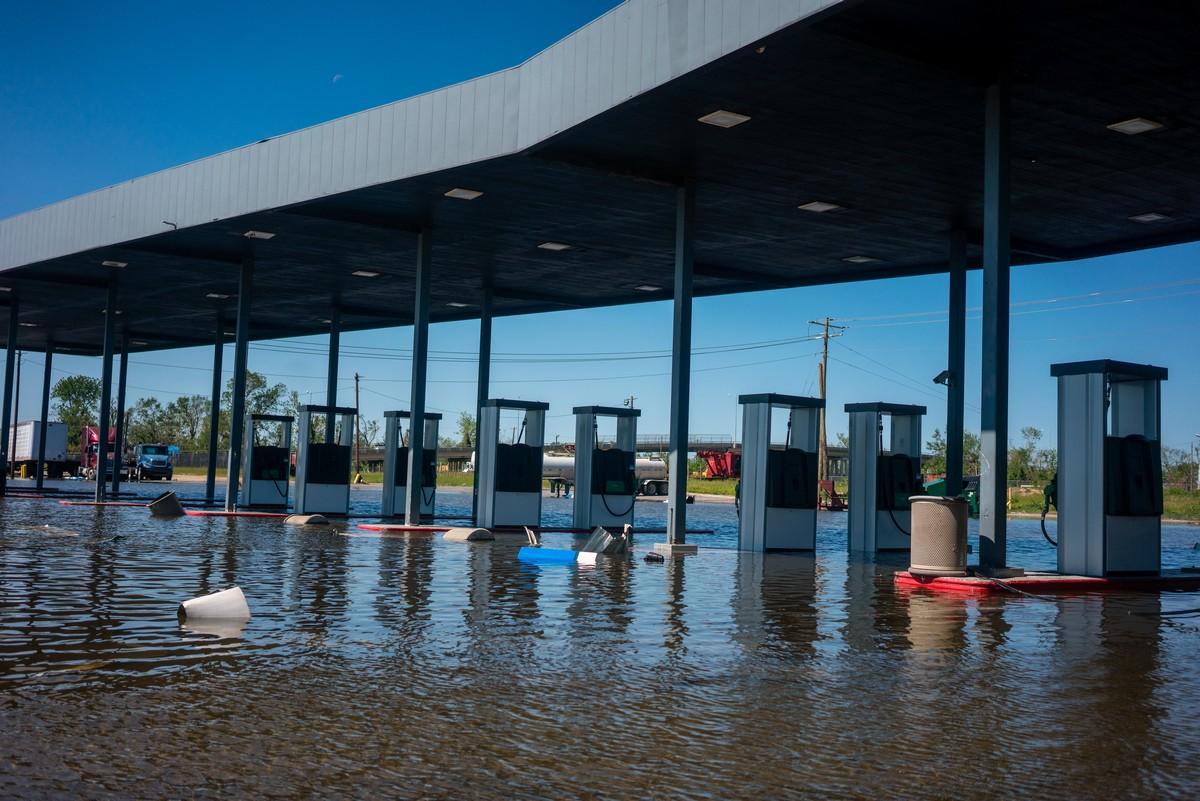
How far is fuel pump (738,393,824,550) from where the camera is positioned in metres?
20.2

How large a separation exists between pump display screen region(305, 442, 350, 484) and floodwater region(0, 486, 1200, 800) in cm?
1519

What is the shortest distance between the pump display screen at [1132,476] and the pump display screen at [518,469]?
1265cm

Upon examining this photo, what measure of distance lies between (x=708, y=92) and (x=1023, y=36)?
378 cm

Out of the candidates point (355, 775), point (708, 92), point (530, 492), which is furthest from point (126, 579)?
point (530, 492)

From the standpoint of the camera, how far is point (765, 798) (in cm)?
420

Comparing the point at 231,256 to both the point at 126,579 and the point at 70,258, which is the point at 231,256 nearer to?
the point at 70,258

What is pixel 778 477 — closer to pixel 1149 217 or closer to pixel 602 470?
pixel 602 470

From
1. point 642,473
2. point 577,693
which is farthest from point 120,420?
point 642,473

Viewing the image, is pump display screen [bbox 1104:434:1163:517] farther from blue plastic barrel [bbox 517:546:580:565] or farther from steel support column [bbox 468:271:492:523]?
steel support column [bbox 468:271:492:523]

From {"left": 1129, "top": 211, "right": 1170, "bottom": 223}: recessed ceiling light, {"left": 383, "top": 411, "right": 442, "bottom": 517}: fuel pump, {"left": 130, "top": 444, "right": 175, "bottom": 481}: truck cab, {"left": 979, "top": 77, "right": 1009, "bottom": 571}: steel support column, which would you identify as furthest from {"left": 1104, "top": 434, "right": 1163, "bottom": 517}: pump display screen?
{"left": 130, "top": 444, "right": 175, "bottom": 481}: truck cab

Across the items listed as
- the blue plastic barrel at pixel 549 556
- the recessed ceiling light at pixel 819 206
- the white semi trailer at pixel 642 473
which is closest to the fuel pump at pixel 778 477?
the recessed ceiling light at pixel 819 206

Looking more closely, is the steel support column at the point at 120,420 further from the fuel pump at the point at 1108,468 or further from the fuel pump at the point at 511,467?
the fuel pump at the point at 1108,468

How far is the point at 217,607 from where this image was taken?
853cm

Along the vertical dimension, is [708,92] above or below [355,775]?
above
